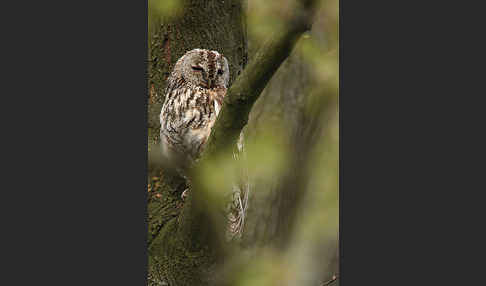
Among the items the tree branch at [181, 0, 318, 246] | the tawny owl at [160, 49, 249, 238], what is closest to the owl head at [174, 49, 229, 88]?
the tawny owl at [160, 49, 249, 238]

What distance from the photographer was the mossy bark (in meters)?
1.51

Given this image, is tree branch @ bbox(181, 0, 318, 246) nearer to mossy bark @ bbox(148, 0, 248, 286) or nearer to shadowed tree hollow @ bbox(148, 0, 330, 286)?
shadowed tree hollow @ bbox(148, 0, 330, 286)

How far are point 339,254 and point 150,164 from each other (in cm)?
63

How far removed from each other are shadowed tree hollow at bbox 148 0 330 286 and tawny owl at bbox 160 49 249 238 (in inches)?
1.5

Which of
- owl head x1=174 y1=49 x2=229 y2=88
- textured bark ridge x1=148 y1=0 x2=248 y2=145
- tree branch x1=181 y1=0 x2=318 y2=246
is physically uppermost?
textured bark ridge x1=148 y1=0 x2=248 y2=145

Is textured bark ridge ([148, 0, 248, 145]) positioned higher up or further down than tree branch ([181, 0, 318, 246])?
higher up

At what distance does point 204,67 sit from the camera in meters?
1.65

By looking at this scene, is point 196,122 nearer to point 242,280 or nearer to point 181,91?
point 181,91

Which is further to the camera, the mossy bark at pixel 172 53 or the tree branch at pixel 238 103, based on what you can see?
the mossy bark at pixel 172 53

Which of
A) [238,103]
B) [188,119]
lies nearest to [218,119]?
[238,103]

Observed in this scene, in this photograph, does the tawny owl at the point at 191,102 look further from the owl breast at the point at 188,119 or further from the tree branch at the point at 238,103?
the tree branch at the point at 238,103

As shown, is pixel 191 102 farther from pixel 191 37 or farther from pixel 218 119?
pixel 218 119

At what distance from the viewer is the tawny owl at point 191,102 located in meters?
1.60

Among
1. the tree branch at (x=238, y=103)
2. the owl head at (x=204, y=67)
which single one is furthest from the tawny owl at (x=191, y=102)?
the tree branch at (x=238, y=103)
